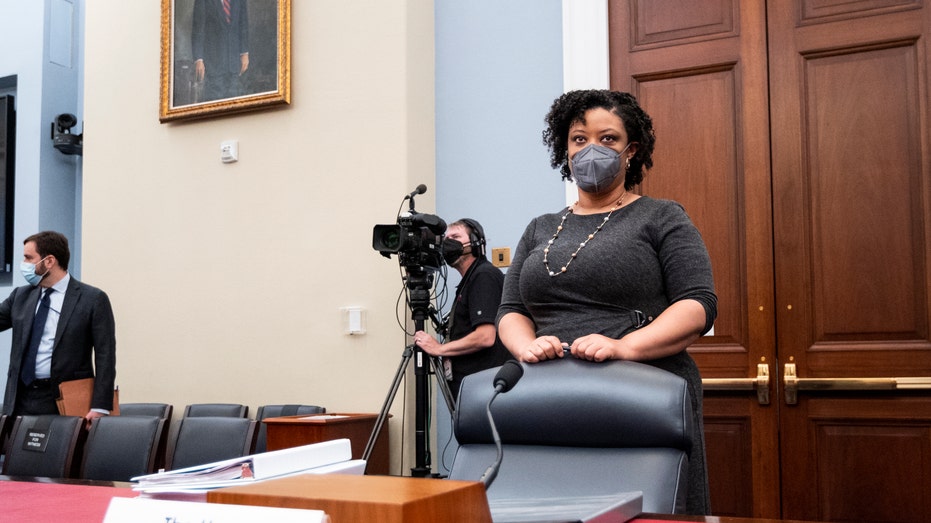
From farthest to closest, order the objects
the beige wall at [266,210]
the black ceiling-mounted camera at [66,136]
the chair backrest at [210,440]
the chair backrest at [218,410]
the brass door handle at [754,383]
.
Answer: the black ceiling-mounted camera at [66,136] → the chair backrest at [218,410] → the beige wall at [266,210] → the brass door handle at [754,383] → the chair backrest at [210,440]

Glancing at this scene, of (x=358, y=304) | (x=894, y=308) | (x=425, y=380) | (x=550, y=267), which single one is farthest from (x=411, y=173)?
(x=550, y=267)

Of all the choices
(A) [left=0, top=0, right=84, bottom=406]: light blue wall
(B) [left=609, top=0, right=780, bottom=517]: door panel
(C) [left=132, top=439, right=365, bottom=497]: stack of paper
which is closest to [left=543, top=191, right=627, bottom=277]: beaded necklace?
(C) [left=132, top=439, right=365, bottom=497]: stack of paper

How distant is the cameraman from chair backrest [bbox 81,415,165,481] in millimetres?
1134

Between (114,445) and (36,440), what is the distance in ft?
0.89

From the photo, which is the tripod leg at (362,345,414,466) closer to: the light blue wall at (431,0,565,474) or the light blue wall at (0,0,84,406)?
the light blue wall at (431,0,565,474)

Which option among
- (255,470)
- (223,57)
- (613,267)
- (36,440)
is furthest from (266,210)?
(255,470)

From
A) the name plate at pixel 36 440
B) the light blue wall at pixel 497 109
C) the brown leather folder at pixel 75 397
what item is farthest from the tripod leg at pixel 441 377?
the brown leather folder at pixel 75 397

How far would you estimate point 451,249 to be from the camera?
376 centimetres

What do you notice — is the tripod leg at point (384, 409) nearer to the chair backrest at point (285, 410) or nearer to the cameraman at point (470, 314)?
the cameraman at point (470, 314)

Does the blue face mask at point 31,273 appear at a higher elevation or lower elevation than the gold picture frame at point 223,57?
lower

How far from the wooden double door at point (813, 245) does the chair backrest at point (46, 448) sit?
2.45 meters

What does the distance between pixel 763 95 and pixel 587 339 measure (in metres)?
2.53

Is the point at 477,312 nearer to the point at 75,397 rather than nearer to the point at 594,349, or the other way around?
the point at 75,397

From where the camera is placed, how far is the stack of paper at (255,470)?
40.4 inches
